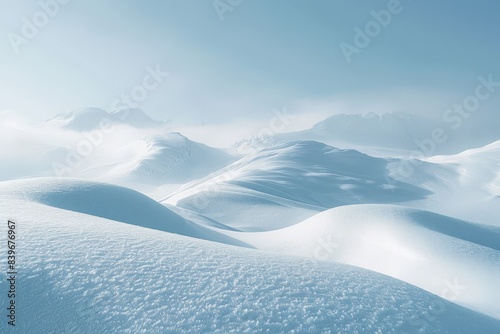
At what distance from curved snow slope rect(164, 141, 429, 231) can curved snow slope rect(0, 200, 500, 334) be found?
66.2 ft

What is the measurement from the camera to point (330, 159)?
3457 inches

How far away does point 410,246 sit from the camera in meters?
12.8

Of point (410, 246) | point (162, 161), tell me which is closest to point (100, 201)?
point (410, 246)

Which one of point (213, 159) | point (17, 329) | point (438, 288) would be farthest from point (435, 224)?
point (213, 159)

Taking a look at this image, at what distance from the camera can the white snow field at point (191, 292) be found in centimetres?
361

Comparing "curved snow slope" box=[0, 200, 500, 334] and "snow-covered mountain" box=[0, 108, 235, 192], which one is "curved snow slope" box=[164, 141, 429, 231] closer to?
"curved snow slope" box=[0, 200, 500, 334]

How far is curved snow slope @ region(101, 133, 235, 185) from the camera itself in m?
109

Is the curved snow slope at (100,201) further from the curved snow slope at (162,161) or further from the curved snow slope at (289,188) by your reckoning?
the curved snow slope at (162,161)

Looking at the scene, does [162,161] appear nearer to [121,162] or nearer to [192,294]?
[121,162]

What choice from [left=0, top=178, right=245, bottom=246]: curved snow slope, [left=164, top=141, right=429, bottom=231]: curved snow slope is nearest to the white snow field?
[left=0, top=178, right=245, bottom=246]: curved snow slope

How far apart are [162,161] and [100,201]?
376 feet

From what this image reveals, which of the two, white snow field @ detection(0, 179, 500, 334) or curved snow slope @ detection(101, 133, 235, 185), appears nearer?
white snow field @ detection(0, 179, 500, 334)

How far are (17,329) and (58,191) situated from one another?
9337mm

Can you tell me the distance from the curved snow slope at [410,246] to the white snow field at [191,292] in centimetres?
417
